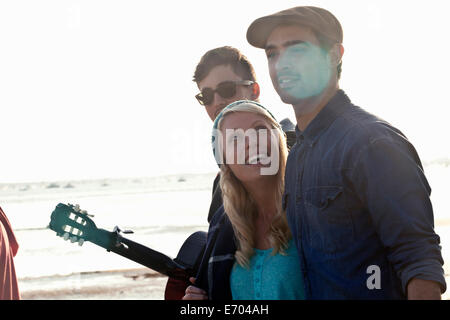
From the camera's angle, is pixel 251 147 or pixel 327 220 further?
pixel 251 147

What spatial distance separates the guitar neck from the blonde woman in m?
0.68

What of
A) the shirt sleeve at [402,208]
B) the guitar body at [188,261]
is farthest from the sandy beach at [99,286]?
the shirt sleeve at [402,208]

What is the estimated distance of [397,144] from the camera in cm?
223

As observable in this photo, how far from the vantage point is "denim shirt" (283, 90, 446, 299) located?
2170 mm

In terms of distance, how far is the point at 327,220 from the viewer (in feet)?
8.04

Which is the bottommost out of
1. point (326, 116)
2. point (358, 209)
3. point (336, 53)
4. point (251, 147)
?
point (358, 209)

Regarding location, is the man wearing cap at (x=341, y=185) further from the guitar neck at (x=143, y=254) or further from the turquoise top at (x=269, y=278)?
the guitar neck at (x=143, y=254)

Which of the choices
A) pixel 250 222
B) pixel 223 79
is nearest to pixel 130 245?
pixel 250 222

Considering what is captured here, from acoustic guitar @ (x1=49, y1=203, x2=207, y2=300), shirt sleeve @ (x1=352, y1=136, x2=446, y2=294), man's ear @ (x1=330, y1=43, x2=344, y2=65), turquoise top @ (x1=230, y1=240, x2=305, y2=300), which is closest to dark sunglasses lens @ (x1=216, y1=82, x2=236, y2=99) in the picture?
acoustic guitar @ (x1=49, y1=203, x2=207, y2=300)

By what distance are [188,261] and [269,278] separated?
1087 mm

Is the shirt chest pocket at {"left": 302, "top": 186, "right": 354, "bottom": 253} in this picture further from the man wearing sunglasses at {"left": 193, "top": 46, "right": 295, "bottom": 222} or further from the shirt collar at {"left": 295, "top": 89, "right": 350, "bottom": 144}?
the man wearing sunglasses at {"left": 193, "top": 46, "right": 295, "bottom": 222}

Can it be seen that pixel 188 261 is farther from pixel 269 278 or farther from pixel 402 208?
pixel 402 208
